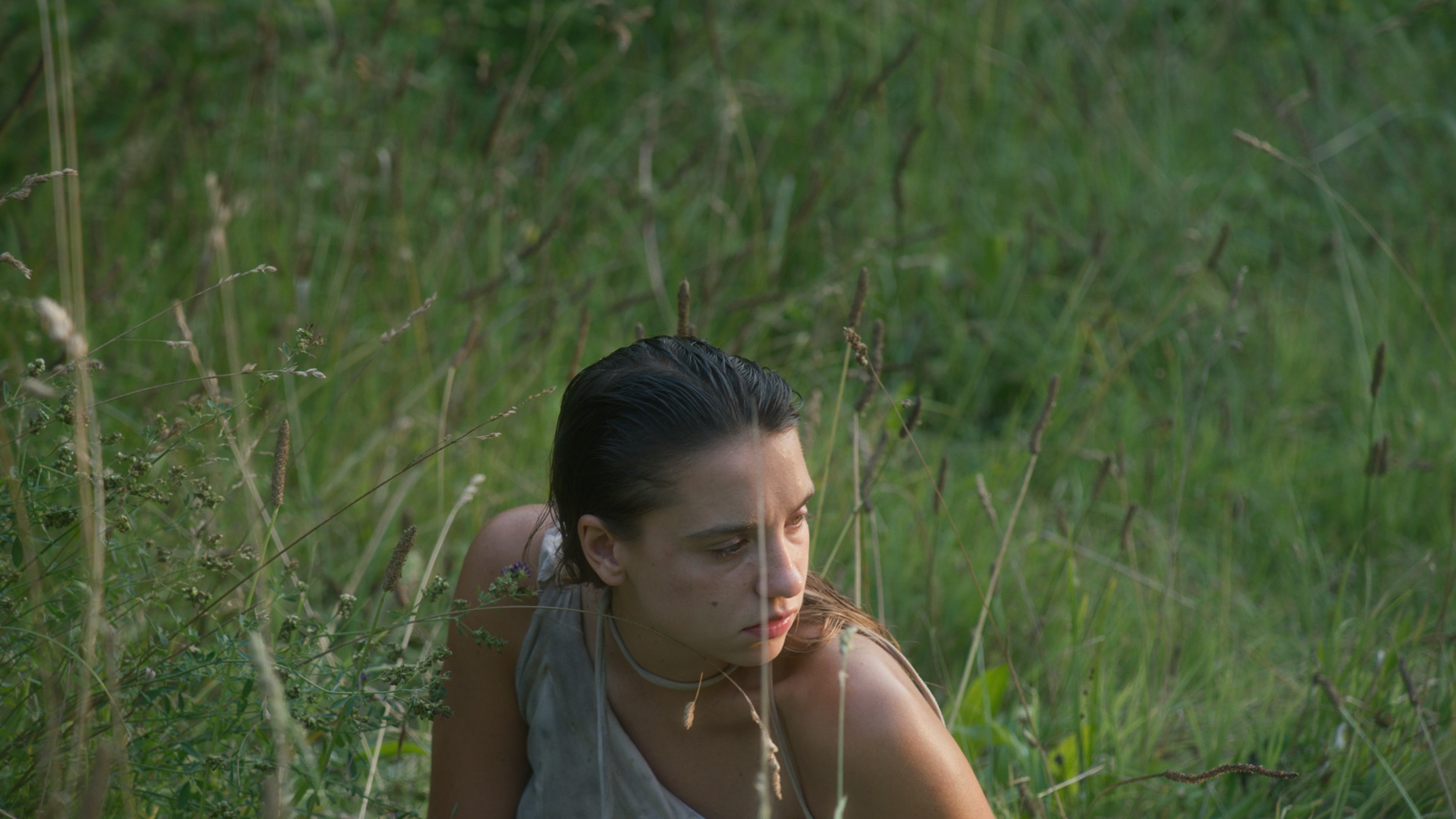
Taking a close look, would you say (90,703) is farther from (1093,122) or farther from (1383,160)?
(1383,160)

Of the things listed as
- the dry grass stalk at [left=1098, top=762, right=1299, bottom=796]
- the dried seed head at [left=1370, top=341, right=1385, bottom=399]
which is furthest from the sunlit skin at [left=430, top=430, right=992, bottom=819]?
the dried seed head at [left=1370, top=341, right=1385, bottom=399]

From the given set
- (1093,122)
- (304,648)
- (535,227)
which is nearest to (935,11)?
(1093,122)

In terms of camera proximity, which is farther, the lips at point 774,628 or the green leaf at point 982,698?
the green leaf at point 982,698

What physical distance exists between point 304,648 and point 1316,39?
5.18 m

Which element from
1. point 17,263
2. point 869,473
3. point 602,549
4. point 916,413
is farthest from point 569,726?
point 17,263

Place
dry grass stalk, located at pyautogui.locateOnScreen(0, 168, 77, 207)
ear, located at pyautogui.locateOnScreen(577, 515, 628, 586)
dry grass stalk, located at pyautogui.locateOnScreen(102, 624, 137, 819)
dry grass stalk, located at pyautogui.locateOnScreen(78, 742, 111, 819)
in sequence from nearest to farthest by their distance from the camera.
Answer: dry grass stalk, located at pyautogui.locateOnScreen(78, 742, 111, 819) → dry grass stalk, located at pyautogui.locateOnScreen(102, 624, 137, 819) → dry grass stalk, located at pyautogui.locateOnScreen(0, 168, 77, 207) → ear, located at pyautogui.locateOnScreen(577, 515, 628, 586)

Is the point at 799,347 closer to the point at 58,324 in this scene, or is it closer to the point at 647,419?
the point at 647,419

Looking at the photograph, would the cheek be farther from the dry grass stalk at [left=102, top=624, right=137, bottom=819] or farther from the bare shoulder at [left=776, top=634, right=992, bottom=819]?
the dry grass stalk at [left=102, top=624, right=137, bottom=819]

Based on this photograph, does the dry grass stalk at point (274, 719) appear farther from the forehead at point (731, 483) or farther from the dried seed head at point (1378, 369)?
the dried seed head at point (1378, 369)

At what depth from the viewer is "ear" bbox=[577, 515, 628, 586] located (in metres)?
1.68

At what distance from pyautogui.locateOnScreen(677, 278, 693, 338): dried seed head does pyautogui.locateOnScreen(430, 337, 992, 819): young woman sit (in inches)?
6.1

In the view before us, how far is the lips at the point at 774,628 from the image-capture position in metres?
1.58

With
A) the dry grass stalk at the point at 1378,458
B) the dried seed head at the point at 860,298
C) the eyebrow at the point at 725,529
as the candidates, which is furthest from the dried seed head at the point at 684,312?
the dry grass stalk at the point at 1378,458

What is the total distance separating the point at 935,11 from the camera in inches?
177
